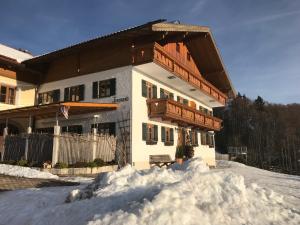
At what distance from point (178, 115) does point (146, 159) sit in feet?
13.8

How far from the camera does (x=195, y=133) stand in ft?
98.7

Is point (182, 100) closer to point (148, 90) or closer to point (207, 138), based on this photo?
point (148, 90)

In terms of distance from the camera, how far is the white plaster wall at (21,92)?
2321 cm

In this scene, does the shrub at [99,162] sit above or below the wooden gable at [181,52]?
below

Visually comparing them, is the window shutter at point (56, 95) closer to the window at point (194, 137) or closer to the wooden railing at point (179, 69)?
the wooden railing at point (179, 69)

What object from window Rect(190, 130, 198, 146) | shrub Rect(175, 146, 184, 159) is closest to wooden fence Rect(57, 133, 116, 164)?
shrub Rect(175, 146, 184, 159)

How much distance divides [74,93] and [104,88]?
3.02 m

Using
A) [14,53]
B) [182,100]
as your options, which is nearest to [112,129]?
[182,100]

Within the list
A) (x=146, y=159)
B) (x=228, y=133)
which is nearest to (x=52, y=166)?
(x=146, y=159)

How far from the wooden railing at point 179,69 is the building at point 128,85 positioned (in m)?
0.06

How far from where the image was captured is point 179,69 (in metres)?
23.3

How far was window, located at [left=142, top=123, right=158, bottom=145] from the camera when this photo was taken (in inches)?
822

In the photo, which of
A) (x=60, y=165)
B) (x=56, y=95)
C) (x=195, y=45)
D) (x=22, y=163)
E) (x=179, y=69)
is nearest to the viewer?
(x=60, y=165)

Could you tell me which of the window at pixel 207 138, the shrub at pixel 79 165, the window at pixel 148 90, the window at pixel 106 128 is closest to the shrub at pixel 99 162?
the shrub at pixel 79 165
